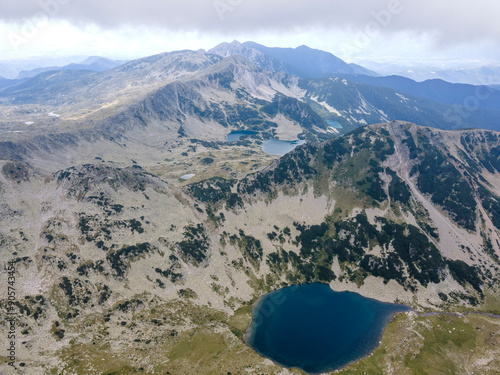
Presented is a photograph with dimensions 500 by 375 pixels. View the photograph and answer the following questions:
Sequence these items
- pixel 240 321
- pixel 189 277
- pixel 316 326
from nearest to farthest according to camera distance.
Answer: pixel 240 321 → pixel 316 326 → pixel 189 277

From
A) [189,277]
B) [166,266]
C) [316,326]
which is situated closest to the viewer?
[316,326]

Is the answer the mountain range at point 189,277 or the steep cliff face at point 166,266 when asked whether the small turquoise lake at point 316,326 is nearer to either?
the mountain range at point 189,277

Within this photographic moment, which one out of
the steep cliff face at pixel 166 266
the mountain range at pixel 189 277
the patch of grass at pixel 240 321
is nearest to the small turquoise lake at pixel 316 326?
the patch of grass at pixel 240 321

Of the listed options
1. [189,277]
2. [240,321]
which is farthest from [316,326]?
[189,277]

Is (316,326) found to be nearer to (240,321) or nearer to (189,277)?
(240,321)

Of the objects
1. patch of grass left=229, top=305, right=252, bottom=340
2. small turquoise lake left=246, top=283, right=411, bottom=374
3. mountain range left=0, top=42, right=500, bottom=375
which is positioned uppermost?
mountain range left=0, top=42, right=500, bottom=375

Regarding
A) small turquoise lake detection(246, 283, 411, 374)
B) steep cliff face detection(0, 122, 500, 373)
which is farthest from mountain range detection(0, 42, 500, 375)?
small turquoise lake detection(246, 283, 411, 374)

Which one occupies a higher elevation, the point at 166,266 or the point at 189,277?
the point at 166,266

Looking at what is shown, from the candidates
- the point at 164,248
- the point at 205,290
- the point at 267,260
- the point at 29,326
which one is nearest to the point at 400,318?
the point at 267,260

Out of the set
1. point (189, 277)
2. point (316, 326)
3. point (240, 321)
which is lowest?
point (316, 326)

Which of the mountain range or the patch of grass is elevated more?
the mountain range

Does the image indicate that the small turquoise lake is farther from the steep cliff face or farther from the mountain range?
the steep cliff face
